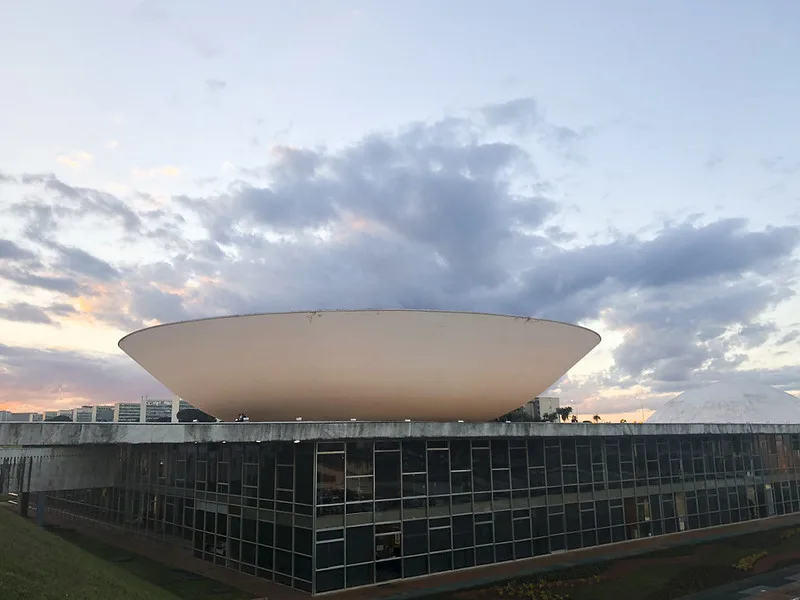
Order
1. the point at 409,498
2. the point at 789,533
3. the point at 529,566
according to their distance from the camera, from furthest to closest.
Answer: the point at 789,533, the point at 529,566, the point at 409,498

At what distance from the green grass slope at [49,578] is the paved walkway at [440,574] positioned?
3.16 metres

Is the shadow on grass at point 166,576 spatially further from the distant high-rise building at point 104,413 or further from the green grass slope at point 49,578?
the distant high-rise building at point 104,413

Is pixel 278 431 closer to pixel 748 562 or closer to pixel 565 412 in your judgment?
pixel 748 562

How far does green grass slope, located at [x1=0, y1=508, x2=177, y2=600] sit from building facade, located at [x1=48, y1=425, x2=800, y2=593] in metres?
4.30

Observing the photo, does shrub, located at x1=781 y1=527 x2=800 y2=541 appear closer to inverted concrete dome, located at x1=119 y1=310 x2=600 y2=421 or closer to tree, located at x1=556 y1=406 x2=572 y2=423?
inverted concrete dome, located at x1=119 y1=310 x2=600 y2=421

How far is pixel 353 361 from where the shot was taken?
762 inches

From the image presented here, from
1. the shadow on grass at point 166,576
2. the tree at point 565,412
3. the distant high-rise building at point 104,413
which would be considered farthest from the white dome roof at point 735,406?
the distant high-rise building at point 104,413

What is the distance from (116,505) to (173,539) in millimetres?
6693

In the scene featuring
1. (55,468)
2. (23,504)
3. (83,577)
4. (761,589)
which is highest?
(55,468)

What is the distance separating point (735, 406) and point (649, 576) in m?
38.2

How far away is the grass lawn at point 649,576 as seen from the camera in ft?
62.4

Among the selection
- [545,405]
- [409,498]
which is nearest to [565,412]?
[545,405]

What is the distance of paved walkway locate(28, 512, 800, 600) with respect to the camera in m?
19.3

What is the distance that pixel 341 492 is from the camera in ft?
65.8
